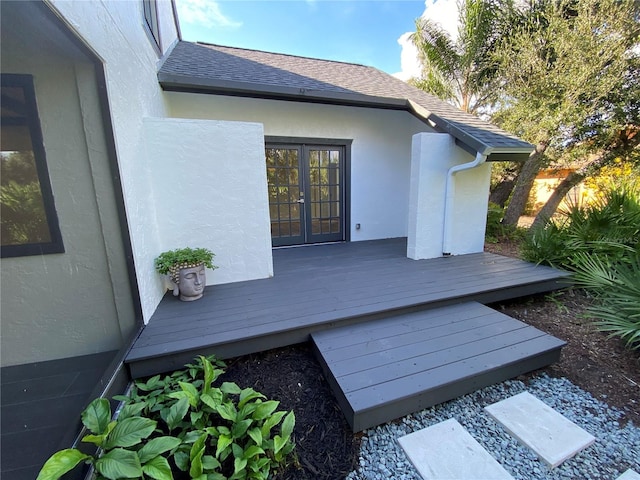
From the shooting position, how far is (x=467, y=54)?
7.81 metres

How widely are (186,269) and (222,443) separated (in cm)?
188

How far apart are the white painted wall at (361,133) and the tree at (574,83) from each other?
8.21ft

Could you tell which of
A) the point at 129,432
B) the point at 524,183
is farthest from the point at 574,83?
the point at 129,432

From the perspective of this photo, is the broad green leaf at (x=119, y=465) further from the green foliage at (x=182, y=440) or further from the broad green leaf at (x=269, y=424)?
the broad green leaf at (x=269, y=424)

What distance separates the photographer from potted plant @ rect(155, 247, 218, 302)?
2.80 metres

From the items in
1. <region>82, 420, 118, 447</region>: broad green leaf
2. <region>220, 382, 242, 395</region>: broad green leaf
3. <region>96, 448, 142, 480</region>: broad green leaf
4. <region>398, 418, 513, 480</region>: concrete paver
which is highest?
<region>82, 420, 118, 447</region>: broad green leaf

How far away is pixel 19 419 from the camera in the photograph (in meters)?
1.18

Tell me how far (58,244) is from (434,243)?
450 cm

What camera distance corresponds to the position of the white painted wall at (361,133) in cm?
456

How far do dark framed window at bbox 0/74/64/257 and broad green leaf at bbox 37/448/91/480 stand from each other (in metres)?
0.87

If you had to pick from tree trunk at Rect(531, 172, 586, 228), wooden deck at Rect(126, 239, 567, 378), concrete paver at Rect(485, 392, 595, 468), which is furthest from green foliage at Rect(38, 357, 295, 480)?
tree trunk at Rect(531, 172, 586, 228)

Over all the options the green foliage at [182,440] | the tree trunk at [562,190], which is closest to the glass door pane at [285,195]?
the green foliage at [182,440]

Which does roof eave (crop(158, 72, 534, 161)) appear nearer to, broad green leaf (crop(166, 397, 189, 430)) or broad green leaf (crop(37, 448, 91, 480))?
broad green leaf (crop(166, 397, 189, 430))

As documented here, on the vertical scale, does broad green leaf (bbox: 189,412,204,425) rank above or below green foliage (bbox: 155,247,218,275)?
below
